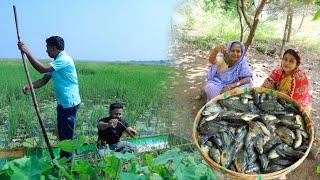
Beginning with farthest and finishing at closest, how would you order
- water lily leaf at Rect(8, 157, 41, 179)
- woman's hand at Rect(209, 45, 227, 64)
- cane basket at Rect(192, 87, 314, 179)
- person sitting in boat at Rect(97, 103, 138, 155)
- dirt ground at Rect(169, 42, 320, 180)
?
dirt ground at Rect(169, 42, 320, 180) < woman's hand at Rect(209, 45, 227, 64) < person sitting in boat at Rect(97, 103, 138, 155) < cane basket at Rect(192, 87, 314, 179) < water lily leaf at Rect(8, 157, 41, 179)

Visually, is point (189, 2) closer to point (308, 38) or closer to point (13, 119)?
point (308, 38)

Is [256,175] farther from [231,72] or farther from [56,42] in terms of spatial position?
[56,42]

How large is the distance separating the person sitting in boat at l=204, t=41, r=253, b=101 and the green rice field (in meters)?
0.60

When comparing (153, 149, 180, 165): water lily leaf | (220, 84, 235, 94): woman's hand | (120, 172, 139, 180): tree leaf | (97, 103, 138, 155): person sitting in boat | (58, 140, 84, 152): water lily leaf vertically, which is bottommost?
(97, 103, 138, 155): person sitting in boat

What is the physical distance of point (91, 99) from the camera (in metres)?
3.80

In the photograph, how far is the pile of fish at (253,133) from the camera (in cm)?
253

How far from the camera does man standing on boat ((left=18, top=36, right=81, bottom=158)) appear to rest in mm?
3143

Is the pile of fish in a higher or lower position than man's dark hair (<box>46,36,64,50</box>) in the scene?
lower

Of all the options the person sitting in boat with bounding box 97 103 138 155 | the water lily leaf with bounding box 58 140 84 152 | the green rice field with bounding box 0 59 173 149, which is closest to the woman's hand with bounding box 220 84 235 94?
the person sitting in boat with bounding box 97 103 138 155

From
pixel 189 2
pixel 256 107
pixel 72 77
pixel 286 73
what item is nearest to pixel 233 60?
pixel 286 73

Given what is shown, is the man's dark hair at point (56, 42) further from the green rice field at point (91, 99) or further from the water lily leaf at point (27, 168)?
the water lily leaf at point (27, 168)

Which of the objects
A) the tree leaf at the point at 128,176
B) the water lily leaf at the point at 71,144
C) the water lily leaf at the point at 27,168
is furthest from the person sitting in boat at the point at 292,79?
the water lily leaf at the point at 27,168

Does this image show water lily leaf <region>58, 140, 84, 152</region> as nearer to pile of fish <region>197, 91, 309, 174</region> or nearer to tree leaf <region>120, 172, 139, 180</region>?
tree leaf <region>120, 172, 139, 180</region>

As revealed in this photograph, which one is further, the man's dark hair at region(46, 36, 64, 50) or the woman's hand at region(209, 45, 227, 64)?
the woman's hand at region(209, 45, 227, 64)
